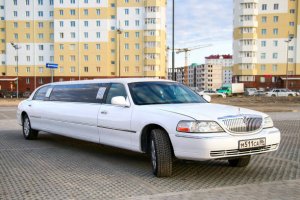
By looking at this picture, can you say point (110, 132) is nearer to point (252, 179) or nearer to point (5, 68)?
point (252, 179)

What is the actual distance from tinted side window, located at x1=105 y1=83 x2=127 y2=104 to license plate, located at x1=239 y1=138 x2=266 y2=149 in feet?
8.14

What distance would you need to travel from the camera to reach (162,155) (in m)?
6.01

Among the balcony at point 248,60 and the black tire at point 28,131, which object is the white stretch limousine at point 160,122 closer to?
the black tire at point 28,131

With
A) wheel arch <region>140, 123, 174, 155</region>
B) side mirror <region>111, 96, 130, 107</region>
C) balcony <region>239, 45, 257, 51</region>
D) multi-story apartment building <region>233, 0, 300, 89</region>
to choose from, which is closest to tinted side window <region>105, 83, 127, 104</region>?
side mirror <region>111, 96, 130, 107</region>

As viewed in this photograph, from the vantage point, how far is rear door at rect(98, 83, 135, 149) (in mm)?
6848

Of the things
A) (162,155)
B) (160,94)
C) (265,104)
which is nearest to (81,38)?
(265,104)

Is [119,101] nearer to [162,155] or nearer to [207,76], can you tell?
[162,155]

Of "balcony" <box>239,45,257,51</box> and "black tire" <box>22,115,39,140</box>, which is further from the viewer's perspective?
"balcony" <box>239,45,257,51</box>

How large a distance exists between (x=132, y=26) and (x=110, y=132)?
74.2 metres

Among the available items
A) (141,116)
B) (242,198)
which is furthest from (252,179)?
(141,116)

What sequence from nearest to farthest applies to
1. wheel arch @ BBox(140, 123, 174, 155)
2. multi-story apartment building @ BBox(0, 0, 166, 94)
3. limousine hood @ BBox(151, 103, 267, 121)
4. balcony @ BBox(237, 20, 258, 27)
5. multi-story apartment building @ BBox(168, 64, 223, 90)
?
limousine hood @ BBox(151, 103, 267, 121) → wheel arch @ BBox(140, 123, 174, 155) → multi-story apartment building @ BBox(0, 0, 166, 94) → balcony @ BBox(237, 20, 258, 27) → multi-story apartment building @ BBox(168, 64, 223, 90)

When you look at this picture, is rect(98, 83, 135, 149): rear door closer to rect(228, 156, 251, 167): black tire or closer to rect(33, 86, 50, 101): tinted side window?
rect(228, 156, 251, 167): black tire

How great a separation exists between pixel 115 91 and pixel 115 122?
75cm

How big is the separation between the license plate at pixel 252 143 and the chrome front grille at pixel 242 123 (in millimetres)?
161
